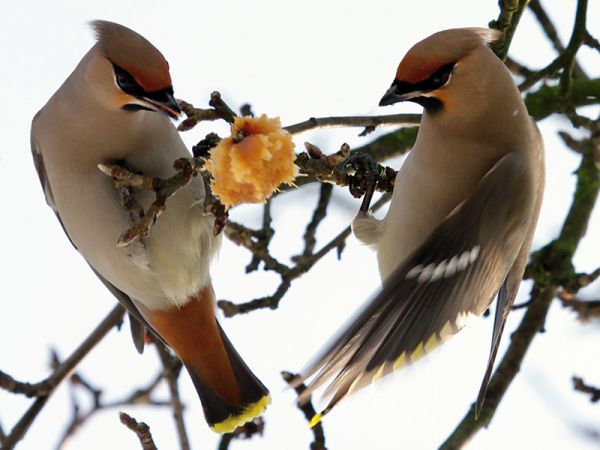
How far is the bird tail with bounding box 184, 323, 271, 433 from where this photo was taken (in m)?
4.81

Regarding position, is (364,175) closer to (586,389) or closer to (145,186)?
(145,186)

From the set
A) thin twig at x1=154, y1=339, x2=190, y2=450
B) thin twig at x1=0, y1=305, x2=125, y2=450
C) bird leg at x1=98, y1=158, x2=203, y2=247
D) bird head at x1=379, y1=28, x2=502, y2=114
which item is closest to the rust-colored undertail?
thin twig at x1=154, y1=339, x2=190, y2=450

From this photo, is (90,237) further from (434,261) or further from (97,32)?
(434,261)

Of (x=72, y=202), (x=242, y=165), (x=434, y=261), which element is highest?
(x=72, y=202)

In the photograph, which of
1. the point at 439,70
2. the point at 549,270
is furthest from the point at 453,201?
the point at 549,270

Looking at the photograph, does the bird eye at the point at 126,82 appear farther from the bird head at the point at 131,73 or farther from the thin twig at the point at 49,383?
the thin twig at the point at 49,383

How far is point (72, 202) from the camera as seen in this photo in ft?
13.7

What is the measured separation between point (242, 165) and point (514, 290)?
155 centimetres

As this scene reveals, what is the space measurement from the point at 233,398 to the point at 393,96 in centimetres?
178

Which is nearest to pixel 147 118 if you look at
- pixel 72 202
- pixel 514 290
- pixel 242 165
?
pixel 72 202

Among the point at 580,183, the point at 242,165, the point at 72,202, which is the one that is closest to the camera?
the point at 242,165

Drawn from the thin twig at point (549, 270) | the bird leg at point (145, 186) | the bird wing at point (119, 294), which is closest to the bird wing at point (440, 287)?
the bird leg at point (145, 186)

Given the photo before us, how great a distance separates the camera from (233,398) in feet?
15.8

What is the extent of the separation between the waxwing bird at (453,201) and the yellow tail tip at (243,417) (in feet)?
3.34
